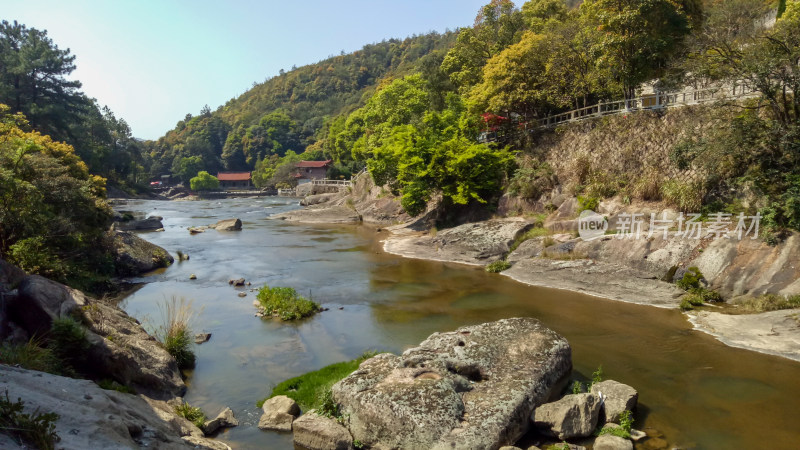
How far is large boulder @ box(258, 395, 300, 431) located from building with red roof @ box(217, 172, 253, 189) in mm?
112626

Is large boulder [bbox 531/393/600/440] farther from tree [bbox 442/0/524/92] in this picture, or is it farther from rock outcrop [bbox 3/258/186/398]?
tree [bbox 442/0/524/92]

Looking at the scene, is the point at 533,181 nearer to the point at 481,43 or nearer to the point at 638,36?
the point at 638,36

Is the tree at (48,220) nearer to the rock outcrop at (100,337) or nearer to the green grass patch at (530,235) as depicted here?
the rock outcrop at (100,337)

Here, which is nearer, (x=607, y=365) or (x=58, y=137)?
(x=607, y=365)

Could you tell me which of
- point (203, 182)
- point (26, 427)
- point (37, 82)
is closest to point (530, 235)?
point (26, 427)

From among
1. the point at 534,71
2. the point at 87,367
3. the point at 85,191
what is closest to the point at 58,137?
the point at 85,191

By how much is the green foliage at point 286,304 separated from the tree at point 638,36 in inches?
965

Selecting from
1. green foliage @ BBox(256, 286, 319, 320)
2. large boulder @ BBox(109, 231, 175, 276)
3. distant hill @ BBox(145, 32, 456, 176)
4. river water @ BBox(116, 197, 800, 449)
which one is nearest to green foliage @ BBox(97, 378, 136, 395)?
river water @ BBox(116, 197, 800, 449)

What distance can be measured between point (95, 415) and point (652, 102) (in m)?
34.9

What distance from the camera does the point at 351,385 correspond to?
11.1 meters

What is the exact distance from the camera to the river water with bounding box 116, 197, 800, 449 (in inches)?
446

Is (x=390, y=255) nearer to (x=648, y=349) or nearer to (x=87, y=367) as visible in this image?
(x=648, y=349)

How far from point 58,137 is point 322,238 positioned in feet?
171

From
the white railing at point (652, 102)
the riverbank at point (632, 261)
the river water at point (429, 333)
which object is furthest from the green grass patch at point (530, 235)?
the white railing at point (652, 102)
